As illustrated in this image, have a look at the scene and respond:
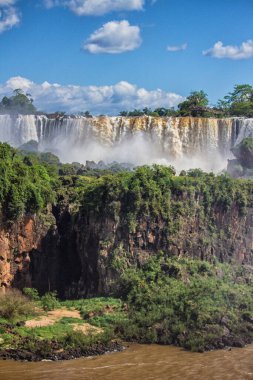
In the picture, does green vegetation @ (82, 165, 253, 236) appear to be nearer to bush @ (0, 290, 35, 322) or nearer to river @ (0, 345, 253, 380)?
bush @ (0, 290, 35, 322)

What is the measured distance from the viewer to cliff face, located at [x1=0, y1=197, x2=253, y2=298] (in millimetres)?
28703

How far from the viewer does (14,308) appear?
24250 millimetres

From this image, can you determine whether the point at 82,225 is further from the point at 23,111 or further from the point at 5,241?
the point at 23,111

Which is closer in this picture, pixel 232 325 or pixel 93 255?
pixel 232 325

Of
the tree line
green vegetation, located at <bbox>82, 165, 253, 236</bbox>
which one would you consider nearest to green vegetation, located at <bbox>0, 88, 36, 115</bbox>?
the tree line

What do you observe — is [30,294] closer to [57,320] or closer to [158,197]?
[57,320]

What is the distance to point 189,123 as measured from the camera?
181ft

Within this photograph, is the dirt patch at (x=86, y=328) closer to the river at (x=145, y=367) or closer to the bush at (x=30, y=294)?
the river at (x=145, y=367)

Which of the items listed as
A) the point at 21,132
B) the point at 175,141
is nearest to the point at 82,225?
the point at 175,141

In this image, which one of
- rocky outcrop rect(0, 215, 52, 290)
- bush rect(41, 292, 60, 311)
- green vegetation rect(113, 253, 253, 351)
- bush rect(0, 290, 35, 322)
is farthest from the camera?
rocky outcrop rect(0, 215, 52, 290)

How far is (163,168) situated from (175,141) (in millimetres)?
23884

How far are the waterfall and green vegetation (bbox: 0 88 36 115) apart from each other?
20.5m

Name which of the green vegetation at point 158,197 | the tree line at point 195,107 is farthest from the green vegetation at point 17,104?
the green vegetation at point 158,197

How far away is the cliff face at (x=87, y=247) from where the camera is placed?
94.2ft
